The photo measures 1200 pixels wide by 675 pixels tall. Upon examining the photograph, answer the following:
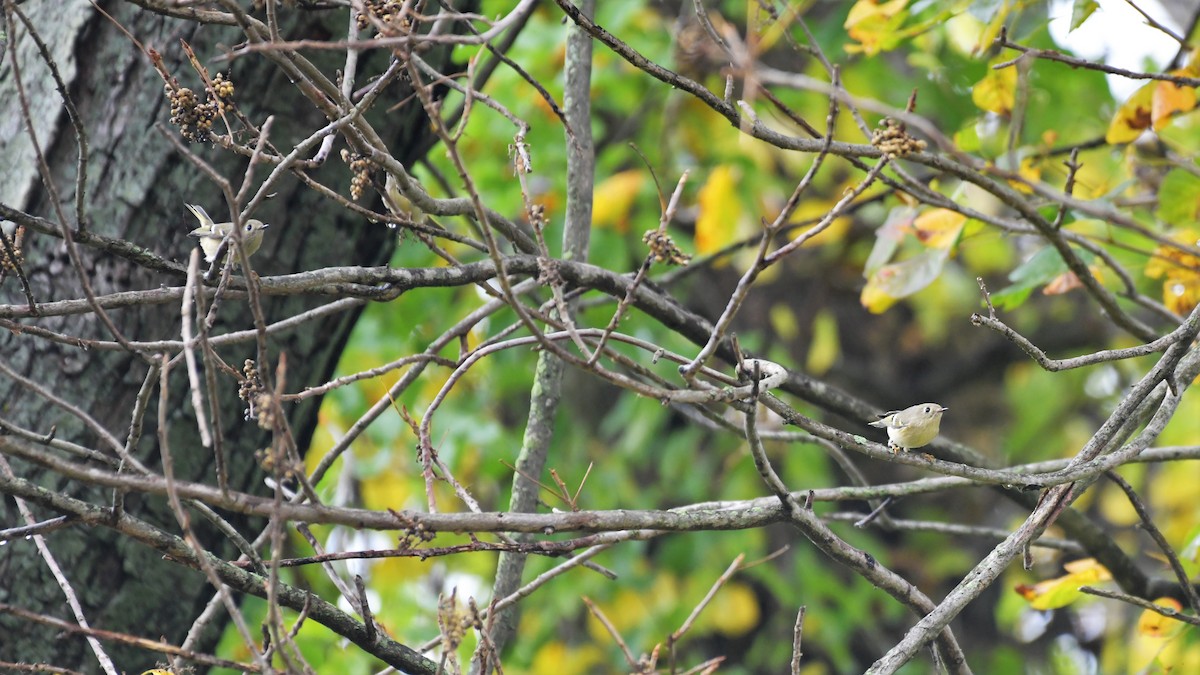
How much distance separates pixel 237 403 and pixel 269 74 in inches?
33.9

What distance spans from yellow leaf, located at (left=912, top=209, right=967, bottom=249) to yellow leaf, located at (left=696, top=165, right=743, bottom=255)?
81.3 inches

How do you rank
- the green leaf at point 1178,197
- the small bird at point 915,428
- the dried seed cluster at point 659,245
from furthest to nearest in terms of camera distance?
the green leaf at point 1178,197 → the small bird at point 915,428 → the dried seed cluster at point 659,245

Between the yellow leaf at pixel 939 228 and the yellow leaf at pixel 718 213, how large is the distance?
2.07m

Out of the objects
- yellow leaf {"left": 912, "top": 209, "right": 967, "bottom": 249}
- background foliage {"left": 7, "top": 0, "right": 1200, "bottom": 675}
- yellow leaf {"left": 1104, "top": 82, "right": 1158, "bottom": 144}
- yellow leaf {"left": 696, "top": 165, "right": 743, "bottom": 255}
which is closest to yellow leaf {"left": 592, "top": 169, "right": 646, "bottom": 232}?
background foliage {"left": 7, "top": 0, "right": 1200, "bottom": 675}

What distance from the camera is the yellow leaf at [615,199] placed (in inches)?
225

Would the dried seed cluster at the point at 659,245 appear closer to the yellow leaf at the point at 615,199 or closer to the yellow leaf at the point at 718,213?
the yellow leaf at the point at 718,213

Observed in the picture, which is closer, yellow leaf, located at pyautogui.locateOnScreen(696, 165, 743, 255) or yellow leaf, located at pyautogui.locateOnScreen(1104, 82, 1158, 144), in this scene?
yellow leaf, located at pyautogui.locateOnScreen(1104, 82, 1158, 144)

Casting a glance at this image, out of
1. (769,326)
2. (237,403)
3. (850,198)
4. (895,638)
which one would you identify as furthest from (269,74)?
(895,638)

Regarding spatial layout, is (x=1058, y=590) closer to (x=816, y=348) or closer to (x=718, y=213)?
(x=718, y=213)

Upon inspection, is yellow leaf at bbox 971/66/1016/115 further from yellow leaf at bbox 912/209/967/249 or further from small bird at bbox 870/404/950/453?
small bird at bbox 870/404/950/453

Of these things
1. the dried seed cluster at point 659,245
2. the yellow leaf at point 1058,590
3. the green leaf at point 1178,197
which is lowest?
the dried seed cluster at point 659,245

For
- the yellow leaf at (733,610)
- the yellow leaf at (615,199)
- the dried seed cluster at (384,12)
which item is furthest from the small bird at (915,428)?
the yellow leaf at (733,610)

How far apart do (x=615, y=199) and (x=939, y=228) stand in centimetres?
291

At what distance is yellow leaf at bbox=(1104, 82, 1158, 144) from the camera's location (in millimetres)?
2926
